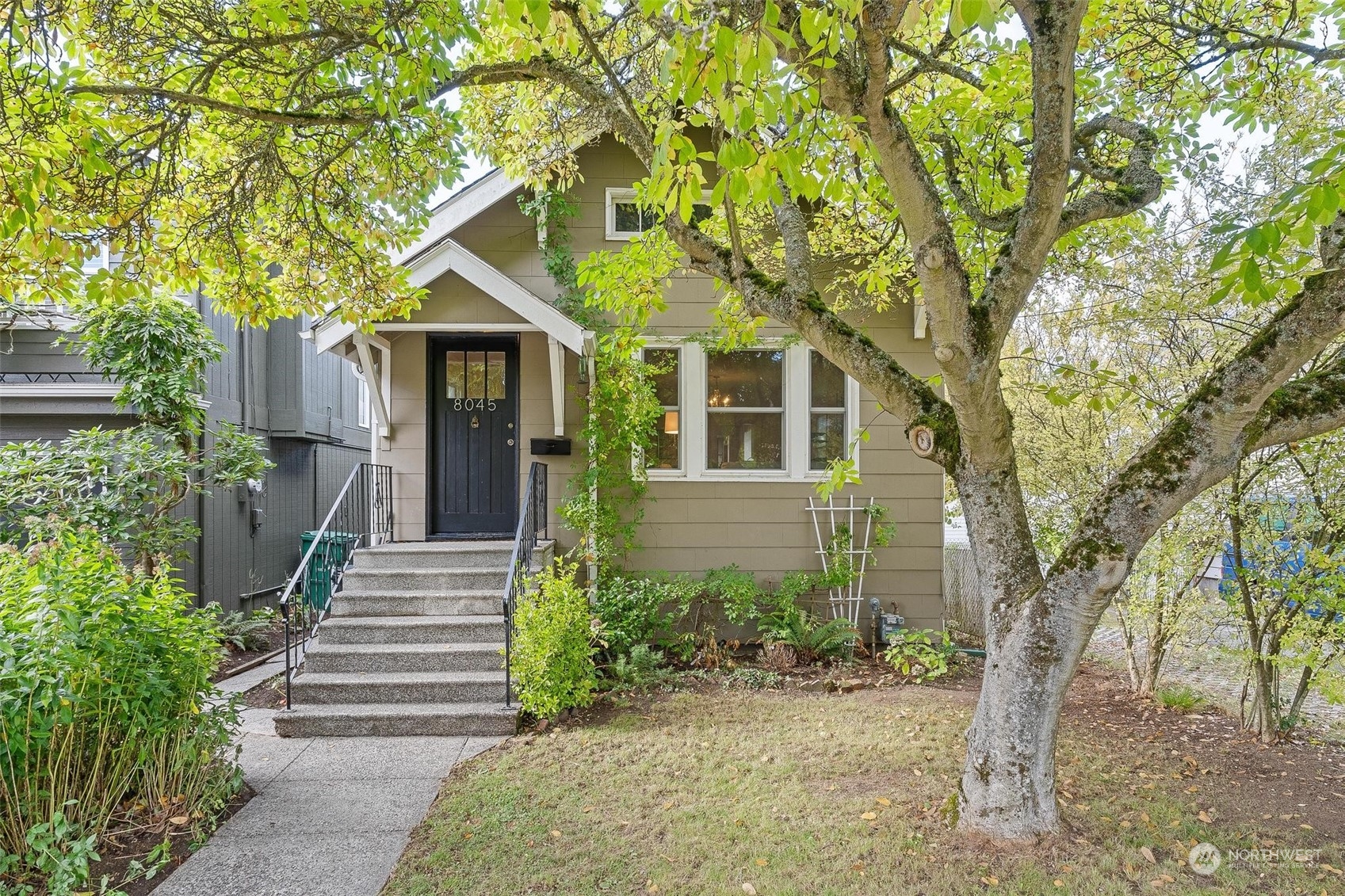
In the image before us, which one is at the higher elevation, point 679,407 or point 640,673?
point 679,407

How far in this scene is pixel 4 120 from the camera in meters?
3.37

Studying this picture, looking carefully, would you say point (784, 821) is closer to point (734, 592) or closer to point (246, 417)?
point (734, 592)

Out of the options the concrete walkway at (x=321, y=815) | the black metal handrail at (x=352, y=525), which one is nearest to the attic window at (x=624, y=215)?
the black metal handrail at (x=352, y=525)

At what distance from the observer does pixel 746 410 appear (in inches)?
285

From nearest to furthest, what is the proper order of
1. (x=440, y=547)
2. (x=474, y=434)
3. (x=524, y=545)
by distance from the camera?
(x=524, y=545), (x=440, y=547), (x=474, y=434)

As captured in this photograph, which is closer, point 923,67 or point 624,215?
point 923,67

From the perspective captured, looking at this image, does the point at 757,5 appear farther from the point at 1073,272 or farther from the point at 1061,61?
the point at 1073,272

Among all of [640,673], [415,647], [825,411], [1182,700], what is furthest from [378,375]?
[1182,700]

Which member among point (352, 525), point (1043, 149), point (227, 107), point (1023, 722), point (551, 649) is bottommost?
point (551, 649)

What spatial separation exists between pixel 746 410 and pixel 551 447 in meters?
2.09

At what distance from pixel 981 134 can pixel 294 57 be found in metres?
4.78

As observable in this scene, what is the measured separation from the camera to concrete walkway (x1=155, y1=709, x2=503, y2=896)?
9.86 ft

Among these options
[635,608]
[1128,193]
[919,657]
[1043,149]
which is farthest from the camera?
[635,608]

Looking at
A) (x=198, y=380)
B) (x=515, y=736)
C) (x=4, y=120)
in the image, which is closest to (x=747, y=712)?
(x=515, y=736)
